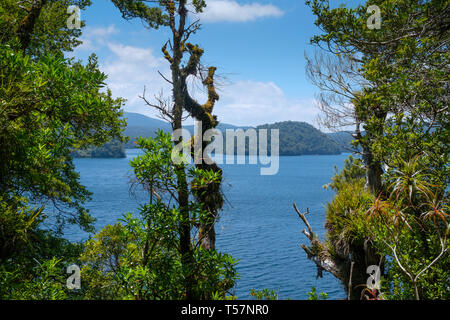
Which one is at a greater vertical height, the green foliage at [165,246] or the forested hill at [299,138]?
the forested hill at [299,138]

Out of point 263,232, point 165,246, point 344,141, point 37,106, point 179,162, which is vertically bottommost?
point 263,232

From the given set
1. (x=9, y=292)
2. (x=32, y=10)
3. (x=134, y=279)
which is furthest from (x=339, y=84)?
(x=9, y=292)

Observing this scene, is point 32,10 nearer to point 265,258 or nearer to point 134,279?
point 134,279

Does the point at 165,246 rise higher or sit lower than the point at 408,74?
lower

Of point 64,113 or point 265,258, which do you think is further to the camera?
point 265,258

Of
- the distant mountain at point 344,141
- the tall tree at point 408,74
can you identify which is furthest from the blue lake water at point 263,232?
the tall tree at point 408,74

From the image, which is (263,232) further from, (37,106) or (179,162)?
(37,106)

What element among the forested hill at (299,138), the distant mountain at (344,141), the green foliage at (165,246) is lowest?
the green foliage at (165,246)

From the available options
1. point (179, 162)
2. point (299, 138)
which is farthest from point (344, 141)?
point (299, 138)

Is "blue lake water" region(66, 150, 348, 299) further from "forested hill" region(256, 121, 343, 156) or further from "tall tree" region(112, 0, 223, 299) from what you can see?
"forested hill" region(256, 121, 343, 156)

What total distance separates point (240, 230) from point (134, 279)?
2834 centimetres

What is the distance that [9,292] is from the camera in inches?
150

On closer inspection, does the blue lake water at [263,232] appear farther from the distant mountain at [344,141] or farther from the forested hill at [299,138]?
the forested hill at [299,138]

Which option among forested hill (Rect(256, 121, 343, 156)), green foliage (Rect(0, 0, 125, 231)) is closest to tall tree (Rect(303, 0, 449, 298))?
green foliage (Rect(0, 0, 125, 231))
